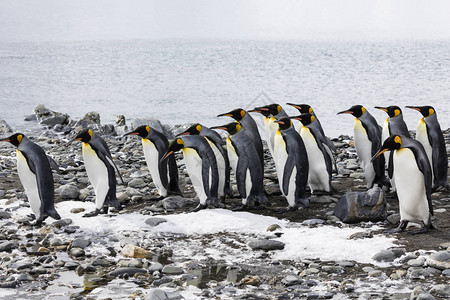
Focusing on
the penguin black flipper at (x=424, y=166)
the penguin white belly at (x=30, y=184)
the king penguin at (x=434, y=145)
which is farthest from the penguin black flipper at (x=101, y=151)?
the king penguin at (x=434, y=145)

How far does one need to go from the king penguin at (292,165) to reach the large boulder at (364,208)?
0.59m

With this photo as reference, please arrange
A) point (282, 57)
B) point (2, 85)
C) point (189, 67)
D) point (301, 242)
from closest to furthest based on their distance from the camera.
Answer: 1. point (301, 242)
2. point (2, 85)
3. point (189, 67)
4. point (282, 57)

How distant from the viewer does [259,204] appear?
6438 millimetres

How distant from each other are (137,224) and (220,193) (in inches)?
39.3

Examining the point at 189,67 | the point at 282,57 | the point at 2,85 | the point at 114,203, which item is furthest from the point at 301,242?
the point at 282,57

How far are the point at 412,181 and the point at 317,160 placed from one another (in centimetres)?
142

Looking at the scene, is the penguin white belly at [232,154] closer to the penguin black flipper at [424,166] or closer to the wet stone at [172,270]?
the penguin black flipper at [424,166]

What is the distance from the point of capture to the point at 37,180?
608 cm

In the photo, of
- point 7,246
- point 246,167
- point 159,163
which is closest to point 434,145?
point 246,167

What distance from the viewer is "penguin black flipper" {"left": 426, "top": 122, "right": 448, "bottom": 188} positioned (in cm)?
676

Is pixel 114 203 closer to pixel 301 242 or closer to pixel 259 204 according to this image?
pixel 259 204

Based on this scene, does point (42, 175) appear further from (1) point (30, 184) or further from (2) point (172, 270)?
(2) point (172, 270)

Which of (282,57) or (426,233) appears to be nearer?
(426,233)

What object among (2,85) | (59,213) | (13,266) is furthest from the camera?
(2,85)
